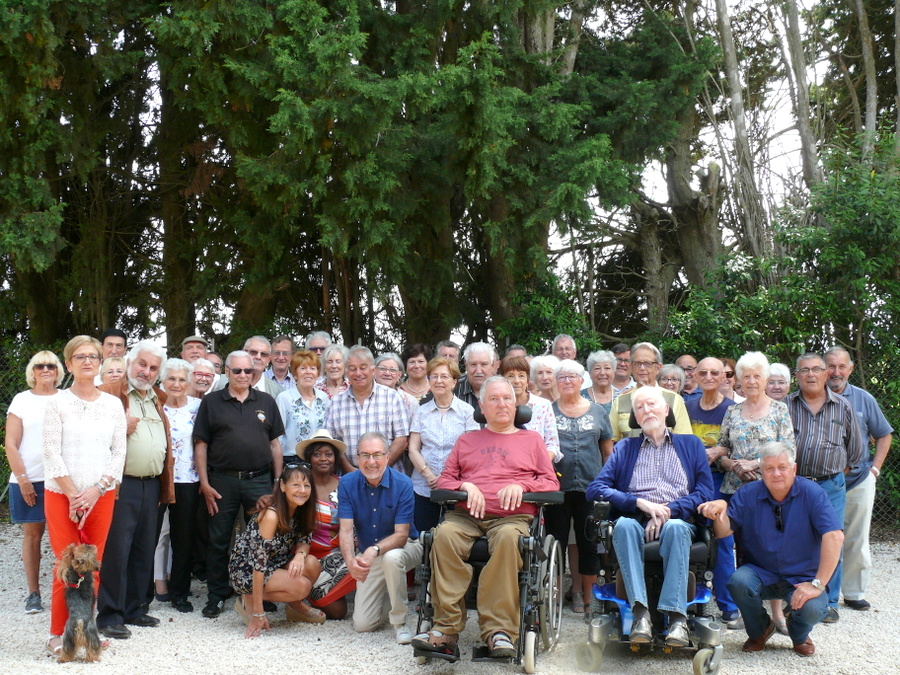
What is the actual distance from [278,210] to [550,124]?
2.61 m

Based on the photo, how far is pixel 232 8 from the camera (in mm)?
7504

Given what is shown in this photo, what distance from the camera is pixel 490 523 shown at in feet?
14.7

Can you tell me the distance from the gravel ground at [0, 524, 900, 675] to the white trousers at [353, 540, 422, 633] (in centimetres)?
11

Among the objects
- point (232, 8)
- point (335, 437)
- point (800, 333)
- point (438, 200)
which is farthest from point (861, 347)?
point (232, 8)

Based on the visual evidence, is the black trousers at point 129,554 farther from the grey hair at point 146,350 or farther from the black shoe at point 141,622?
the grey hair at point 146,350

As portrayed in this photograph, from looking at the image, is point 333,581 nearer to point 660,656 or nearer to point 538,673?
Result: point 538,673

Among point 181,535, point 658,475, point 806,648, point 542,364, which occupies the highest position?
point 542,364

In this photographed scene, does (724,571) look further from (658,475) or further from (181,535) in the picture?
(181,535)

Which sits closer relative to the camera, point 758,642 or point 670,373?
point 758,642

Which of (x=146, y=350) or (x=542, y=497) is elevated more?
(x=146, y=350)

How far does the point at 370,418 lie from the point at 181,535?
139 centimetres

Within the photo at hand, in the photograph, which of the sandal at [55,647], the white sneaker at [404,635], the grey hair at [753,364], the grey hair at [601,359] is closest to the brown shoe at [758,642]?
the grey hair at [753,364]

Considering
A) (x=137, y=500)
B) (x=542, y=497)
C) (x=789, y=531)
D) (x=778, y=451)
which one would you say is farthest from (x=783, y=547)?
(x=137, y=500)

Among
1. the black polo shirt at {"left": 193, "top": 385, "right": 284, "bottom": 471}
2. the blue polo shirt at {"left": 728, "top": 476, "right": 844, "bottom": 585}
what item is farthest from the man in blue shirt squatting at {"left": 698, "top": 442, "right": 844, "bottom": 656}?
the black polo shirt at {"left": 193, "top": 385, "right": 284, "bottom": 471}
